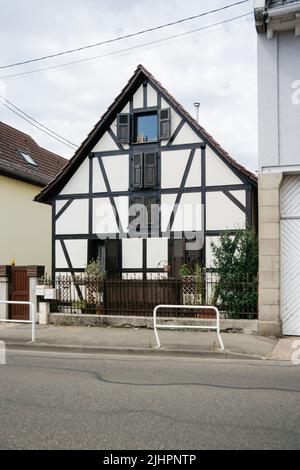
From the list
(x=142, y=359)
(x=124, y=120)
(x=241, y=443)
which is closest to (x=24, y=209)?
(x=124, y=120)

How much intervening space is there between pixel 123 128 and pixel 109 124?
65cm

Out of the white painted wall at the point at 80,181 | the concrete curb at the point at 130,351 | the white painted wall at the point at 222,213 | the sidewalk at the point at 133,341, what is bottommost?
the concrete curb at the point at 130,351

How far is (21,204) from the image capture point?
21188 mm

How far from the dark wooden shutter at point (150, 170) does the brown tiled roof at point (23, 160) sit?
664 centimetres

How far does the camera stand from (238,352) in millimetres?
9156

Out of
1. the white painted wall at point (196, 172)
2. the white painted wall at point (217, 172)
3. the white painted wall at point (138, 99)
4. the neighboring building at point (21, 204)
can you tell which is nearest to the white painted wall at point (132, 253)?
the white painted wall at point (196, 172)

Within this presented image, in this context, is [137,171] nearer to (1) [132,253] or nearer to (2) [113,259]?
(1) [132,253]

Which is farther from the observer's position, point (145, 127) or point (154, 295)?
point (145, 127)

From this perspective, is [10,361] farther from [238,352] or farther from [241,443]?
[241,443]

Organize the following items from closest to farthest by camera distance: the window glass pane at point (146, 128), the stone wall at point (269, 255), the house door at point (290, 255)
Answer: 1. the stone wall at point (269, 255)
2. the house door at point (290, 255)
3. the window glass pane at point (146, 128)

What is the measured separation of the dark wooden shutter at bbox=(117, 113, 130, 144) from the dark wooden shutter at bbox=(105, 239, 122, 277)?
11.6 feet

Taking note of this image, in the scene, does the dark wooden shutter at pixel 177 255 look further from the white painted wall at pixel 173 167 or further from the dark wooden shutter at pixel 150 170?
the dark wooden shutter at pixel 150 170

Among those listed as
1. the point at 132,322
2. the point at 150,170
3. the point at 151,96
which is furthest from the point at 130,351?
the point at 151,96

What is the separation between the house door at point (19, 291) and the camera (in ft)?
46.1
